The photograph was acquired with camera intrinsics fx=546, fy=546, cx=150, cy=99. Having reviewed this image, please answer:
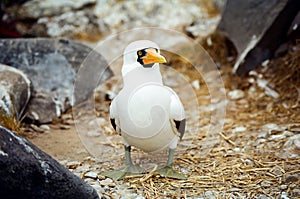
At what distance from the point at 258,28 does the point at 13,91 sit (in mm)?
1759

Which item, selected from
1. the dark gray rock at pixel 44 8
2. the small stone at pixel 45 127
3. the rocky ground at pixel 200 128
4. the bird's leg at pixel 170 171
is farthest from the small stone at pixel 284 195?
the dark gray rock at pixel 44 8

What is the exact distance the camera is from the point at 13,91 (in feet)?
10.3

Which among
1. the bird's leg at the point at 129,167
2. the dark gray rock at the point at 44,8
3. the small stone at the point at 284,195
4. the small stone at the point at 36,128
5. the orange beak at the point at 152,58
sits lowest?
the bird's leg at the point at 129,167

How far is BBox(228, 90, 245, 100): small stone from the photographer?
3.71 meters

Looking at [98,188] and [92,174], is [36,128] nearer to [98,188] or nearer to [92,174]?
[92,174]

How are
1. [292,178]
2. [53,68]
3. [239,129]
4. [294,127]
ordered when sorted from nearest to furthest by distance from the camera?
[292,178], [294,127], [239,129], [53,68]

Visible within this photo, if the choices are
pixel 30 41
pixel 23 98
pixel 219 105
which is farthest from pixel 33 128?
pixel 219 105

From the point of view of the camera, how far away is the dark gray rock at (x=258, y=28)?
3753 mm

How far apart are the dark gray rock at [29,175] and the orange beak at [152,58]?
59cm

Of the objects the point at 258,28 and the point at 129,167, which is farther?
the point at 258,28

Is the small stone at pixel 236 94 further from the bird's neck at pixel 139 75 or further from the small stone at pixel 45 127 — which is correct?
the bird's neck at pixel 139 75

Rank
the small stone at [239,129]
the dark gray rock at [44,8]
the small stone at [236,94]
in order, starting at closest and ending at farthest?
the small stone at [239,129] → the small stone at [236,94] → the dark gray rock at [44,8]

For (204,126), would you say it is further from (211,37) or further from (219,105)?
(211,37)

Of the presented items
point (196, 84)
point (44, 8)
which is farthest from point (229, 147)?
point (44, 8)
